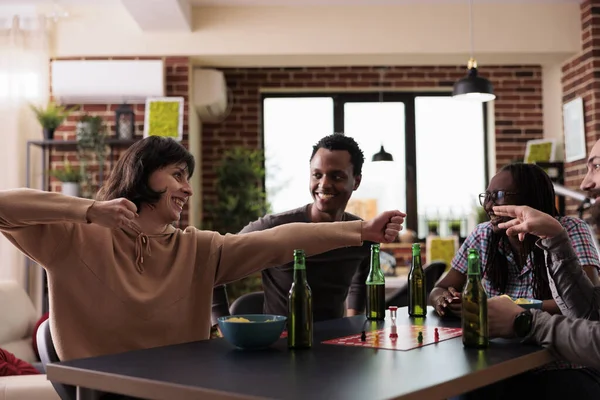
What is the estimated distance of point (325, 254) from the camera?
2744mm

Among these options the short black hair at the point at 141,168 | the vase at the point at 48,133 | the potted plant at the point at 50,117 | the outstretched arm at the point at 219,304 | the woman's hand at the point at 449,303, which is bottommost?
the outstretched arm at the point at 219,304

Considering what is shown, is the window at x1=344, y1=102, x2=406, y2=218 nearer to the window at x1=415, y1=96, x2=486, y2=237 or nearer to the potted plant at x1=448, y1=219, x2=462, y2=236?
the window at x1=415, y1=96, x2=486, y2=237

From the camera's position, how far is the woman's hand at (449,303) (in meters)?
2.18

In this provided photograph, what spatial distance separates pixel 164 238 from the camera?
6.95 feet

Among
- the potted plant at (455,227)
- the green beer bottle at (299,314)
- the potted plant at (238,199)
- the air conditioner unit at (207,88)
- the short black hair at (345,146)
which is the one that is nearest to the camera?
the green beer bottle at (299,314)

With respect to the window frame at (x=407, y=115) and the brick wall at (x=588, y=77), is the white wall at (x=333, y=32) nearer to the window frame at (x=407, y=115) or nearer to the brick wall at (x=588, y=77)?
the brick wall at (x=588, y=77)

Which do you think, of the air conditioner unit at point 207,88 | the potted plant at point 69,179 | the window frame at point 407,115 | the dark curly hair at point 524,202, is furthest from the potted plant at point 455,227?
the dark curly hair at point 524,202

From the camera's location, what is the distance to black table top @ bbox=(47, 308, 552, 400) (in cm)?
125

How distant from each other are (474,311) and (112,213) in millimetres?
901

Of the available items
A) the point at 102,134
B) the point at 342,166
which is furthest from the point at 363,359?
the point at 102,134

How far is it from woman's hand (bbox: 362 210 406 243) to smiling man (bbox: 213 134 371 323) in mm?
624

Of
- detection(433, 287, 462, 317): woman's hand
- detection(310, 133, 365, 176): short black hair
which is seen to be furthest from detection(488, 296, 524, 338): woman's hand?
detection(310, 133, 365, 176): short black hair

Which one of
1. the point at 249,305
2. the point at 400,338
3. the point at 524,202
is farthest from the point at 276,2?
the point at 400,338

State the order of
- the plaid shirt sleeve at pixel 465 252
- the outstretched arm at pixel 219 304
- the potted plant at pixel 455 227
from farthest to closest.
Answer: the potted plant at pixel 455 227
the outstretched arm at pixel 219 304
the plaid shirt sleeve at pixel 465 252
